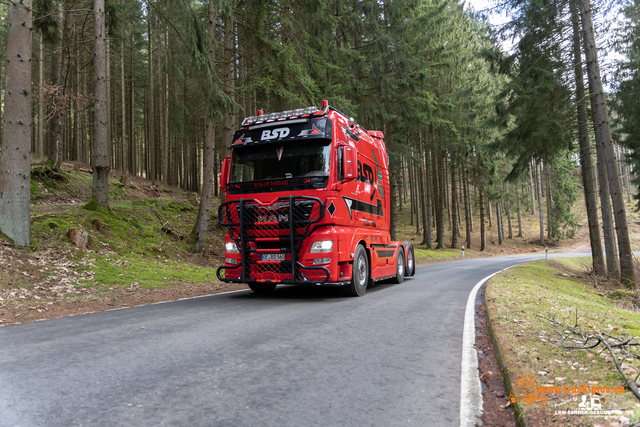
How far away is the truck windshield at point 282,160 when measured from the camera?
8.62 meters

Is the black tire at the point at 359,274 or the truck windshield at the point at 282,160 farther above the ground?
the truck windshield at the point at 282,160

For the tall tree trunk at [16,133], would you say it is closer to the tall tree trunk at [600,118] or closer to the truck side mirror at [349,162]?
the truck side mirror at [349,162]

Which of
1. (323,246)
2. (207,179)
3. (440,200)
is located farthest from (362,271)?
(440,200)

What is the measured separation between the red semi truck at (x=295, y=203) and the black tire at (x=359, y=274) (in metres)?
0.02

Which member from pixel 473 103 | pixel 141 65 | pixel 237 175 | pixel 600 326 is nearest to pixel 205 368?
pixel 600 326

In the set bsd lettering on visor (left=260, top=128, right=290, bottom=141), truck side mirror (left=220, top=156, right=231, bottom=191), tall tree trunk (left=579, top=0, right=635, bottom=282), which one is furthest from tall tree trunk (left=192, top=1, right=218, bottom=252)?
tall tree trunk (left=579, top=0, right=635, bottom=282)

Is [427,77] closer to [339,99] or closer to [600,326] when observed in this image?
[339,99]

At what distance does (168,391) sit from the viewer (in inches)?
135

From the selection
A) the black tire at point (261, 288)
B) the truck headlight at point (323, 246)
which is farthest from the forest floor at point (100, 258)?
the truck headlight at point (323, 246)

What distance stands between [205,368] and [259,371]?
1.82ft

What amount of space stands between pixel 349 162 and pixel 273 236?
2268 millimetres

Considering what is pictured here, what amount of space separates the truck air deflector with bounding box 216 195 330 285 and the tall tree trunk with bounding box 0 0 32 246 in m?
4.85

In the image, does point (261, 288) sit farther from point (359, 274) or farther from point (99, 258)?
point (99, 258)

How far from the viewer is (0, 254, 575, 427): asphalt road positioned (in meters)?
3.02
